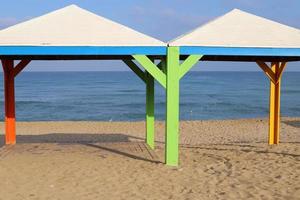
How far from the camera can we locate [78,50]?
7.97m

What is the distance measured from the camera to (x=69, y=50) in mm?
7949

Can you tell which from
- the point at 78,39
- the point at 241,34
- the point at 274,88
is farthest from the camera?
the point at 274,88

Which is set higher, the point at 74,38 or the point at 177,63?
the point at 74,38

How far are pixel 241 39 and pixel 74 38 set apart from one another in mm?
3233

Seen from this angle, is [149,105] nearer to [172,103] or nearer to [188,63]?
[172,103]

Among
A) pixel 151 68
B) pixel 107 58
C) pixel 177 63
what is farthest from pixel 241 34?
pixel 107 58

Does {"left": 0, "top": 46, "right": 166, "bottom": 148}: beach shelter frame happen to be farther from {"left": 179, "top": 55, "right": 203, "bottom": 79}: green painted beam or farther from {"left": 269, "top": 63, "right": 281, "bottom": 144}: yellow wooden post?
{"left": 269, "top": 63, "right": 281, "bottom": 144}: yellow wooden post

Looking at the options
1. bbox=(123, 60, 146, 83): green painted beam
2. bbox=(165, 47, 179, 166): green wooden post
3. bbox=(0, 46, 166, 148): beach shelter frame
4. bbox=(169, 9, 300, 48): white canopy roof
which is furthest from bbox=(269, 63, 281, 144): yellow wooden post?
bbox=(165, 47, 179, 166): green wooden post

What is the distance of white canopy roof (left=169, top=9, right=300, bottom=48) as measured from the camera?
8352mm

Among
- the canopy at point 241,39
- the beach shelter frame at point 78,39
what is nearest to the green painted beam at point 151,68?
the beach shelter frame at point 78,39

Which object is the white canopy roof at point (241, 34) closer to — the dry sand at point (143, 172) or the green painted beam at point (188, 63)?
the green painted beam at point (188, 63)

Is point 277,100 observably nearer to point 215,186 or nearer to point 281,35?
point 281,35

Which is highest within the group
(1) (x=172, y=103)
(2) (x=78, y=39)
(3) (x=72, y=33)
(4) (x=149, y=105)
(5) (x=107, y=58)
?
(3) (x=72, y=33)

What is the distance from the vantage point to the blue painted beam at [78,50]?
786 centimetres
